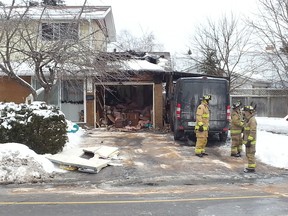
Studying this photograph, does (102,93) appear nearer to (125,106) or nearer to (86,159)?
(125,106)

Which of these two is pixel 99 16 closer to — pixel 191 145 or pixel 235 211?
pixel 191 145

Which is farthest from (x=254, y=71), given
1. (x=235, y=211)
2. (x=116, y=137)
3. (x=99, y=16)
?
(x=235, y=211)

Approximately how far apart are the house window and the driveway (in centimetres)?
369

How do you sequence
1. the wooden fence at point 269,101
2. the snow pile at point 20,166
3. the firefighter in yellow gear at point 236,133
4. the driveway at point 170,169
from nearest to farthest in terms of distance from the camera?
the snow pile at point 20,166
the driveway at point 170,169
the firefighter in yellow gear at point 236,133
the wooden fence at point 269,101

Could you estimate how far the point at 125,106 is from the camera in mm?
21938

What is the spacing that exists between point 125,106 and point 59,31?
8248 millimetres

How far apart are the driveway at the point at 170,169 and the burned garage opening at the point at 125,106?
20.5 ft

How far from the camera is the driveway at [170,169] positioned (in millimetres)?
9353

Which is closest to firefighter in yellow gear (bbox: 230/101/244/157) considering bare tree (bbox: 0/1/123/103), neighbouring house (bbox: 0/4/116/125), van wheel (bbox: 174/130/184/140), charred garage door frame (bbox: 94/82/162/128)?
van wheel (bbox: 174/130/184/140)

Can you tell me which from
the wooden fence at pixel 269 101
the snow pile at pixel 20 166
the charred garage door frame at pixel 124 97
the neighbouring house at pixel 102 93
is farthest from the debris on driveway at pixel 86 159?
the wooden fence at pixel 269 101

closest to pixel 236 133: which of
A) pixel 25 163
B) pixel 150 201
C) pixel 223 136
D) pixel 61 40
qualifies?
pixel 223 136

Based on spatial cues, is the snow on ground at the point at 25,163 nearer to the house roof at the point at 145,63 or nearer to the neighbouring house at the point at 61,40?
the neighbouring house at the point at 61,40

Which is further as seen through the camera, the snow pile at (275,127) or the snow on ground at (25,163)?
the snow pile at (275,127)

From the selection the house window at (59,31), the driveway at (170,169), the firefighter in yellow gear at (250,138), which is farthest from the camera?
the house window at (59,31)
